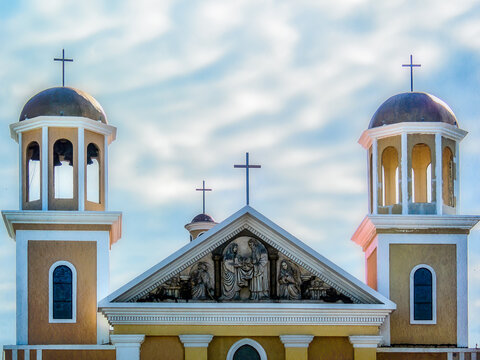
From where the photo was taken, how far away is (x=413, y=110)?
39906 millimetres

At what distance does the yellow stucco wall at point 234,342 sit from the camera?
3738 centimetres

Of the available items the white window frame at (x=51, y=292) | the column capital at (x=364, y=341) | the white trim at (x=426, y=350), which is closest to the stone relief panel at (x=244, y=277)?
the column capital at (x=364, y=341)

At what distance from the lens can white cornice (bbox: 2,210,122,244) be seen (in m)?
38.9

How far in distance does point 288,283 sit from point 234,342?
1771mm

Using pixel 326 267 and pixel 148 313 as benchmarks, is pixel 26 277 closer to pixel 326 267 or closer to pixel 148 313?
pixel 148 313

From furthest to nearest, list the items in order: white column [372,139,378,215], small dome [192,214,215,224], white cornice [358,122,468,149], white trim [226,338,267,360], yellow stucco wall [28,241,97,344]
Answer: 1. small dome [192,214,215,224]
2. white column [372,139,378,215]
3. white cornice [358,122,468,149]
4. yellow stucco wall [28,241,97,344]
5. white trim [226,338,267,360]

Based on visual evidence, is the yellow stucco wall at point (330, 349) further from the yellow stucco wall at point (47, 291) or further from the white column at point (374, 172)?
the yellow stucco wall at point (47, 291)

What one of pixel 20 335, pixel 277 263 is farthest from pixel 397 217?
pixel 20 335

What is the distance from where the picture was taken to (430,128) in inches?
1560

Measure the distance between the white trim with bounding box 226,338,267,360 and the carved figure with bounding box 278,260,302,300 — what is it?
120 cm

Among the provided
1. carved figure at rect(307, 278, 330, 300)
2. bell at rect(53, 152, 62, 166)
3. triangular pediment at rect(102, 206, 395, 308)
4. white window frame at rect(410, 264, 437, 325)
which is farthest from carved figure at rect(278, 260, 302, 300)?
bell at rect(53, 152, 62, 166)

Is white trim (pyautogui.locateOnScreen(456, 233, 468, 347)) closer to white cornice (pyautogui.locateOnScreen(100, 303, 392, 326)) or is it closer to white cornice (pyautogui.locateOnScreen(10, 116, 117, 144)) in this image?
white cornice (pyautogui.locateOnScreen(100, 303, 392, 326))

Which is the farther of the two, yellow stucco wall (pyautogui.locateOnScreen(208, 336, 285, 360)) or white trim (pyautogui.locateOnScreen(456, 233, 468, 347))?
white trim (pyautogui.locateOnScreen(456, 233, 468, 347))

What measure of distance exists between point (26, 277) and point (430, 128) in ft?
32.8
